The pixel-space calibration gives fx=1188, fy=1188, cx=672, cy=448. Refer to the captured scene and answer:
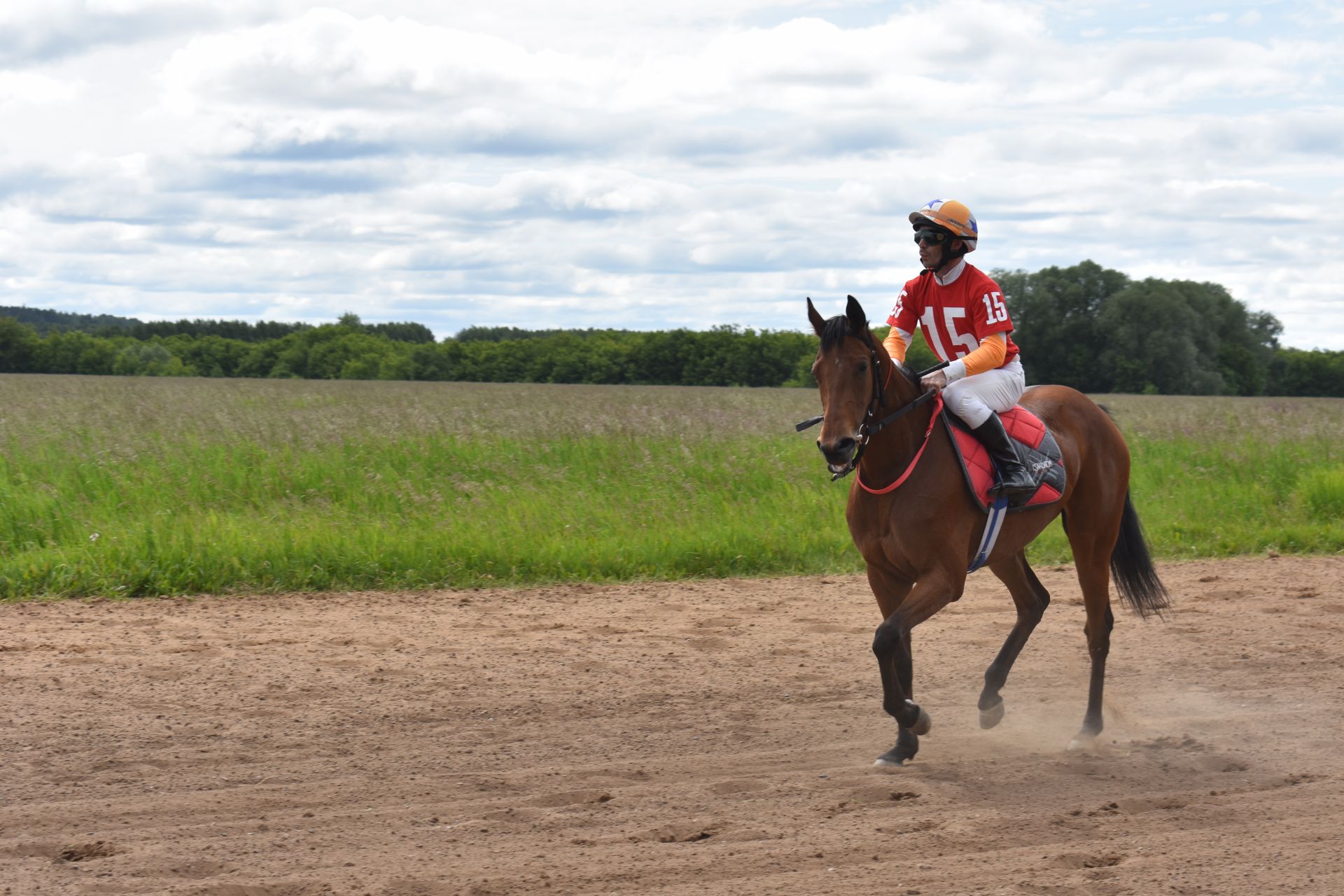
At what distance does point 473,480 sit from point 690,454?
2.95 metres

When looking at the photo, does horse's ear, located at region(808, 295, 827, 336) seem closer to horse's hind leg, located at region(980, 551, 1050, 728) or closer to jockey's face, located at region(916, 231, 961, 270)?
jockey's face, located at region(916, 231, 961, 270)

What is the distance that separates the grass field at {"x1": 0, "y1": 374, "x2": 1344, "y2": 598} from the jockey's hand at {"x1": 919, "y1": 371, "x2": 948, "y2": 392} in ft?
16.8

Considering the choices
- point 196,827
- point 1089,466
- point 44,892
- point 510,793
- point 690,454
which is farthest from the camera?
point 690,454

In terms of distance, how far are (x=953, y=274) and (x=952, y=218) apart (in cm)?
30

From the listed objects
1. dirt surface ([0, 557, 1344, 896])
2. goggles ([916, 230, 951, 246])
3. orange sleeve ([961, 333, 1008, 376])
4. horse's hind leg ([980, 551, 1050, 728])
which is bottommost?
Answer: dirt surface ([0, 557, 1344, 896])

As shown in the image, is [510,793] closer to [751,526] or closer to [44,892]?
[44,892]

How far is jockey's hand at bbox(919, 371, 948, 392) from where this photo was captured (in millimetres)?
5777

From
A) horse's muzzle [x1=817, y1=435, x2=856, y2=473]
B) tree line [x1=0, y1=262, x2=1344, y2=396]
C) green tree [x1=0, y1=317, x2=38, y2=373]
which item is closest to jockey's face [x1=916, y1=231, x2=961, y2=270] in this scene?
horse's muzzle [x1=817, y1=435, x2=856, y2=473]

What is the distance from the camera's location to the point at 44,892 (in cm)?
392

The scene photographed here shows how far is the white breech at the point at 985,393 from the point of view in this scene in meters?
6.02

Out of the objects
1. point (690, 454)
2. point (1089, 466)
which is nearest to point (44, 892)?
point (1089, 466)

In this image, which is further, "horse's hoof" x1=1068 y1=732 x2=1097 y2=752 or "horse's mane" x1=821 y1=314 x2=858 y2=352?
"horse's hoof" x1=1068 y1=732 x2=1097 y2=752

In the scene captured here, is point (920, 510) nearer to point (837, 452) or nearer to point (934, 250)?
point (837, 452)

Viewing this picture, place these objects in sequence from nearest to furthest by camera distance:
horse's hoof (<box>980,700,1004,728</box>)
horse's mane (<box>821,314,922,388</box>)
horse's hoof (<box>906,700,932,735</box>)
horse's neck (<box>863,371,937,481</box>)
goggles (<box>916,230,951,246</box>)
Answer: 1. horse's mane (<box>821,314,922,388</box>)
2. horse's hoof (<box>906,700,932,735</box>)
3. horse's neck (<box>863,371,937,481</box>)
4. goggles (<box>916,230,951,246</box>)
5. horse's hoof (<box>980,700,1004,728</box>)
